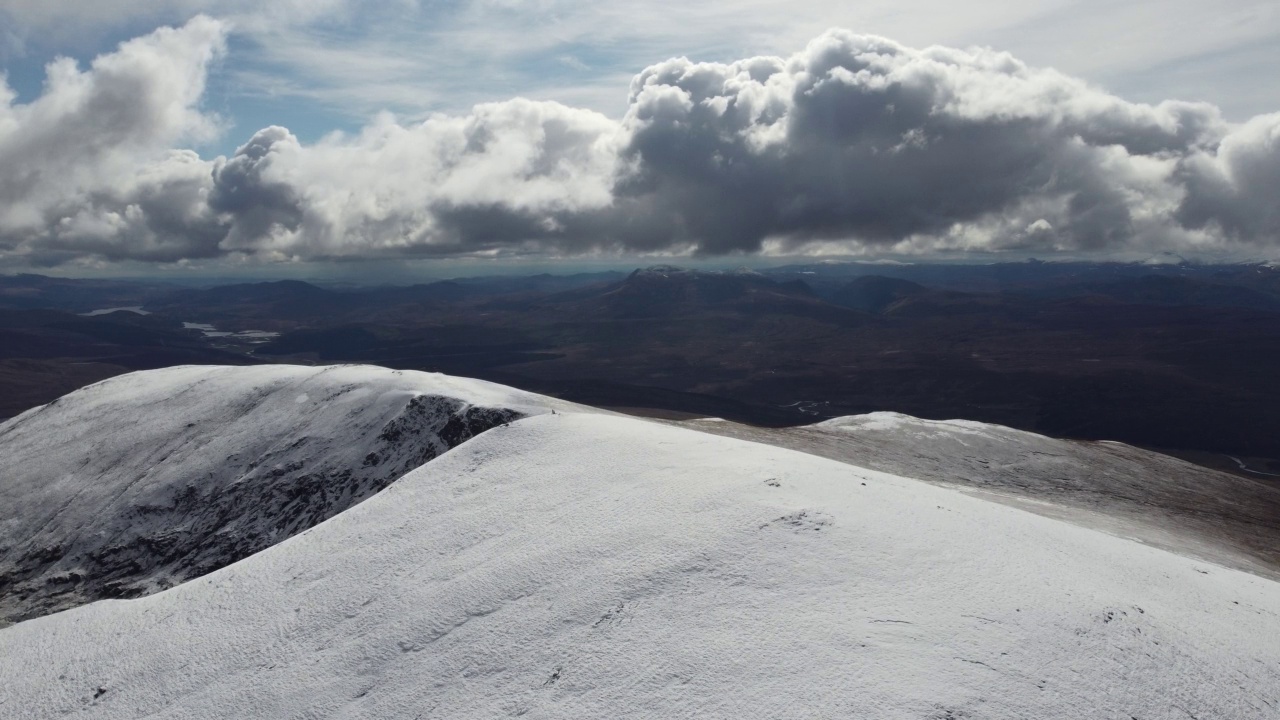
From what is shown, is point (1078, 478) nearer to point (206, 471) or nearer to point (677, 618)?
point (677, 618)

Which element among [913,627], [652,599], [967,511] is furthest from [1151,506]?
[652,599]

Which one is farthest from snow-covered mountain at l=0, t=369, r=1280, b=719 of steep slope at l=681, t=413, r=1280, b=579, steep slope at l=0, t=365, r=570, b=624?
steep slope at l=681, t=413, r=1280, b=579

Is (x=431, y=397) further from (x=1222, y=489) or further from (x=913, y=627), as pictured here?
(x=1222, y=489)

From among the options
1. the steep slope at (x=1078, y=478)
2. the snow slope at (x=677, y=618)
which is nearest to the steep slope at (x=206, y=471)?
the snow slope at (x=677, y=618)

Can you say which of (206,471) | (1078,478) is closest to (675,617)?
(206,471)

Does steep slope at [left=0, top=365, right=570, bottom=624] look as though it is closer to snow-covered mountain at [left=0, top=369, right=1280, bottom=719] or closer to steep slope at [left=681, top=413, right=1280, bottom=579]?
snow-covered mountain at [left=0, top=369, right=1280, bottom=719]
